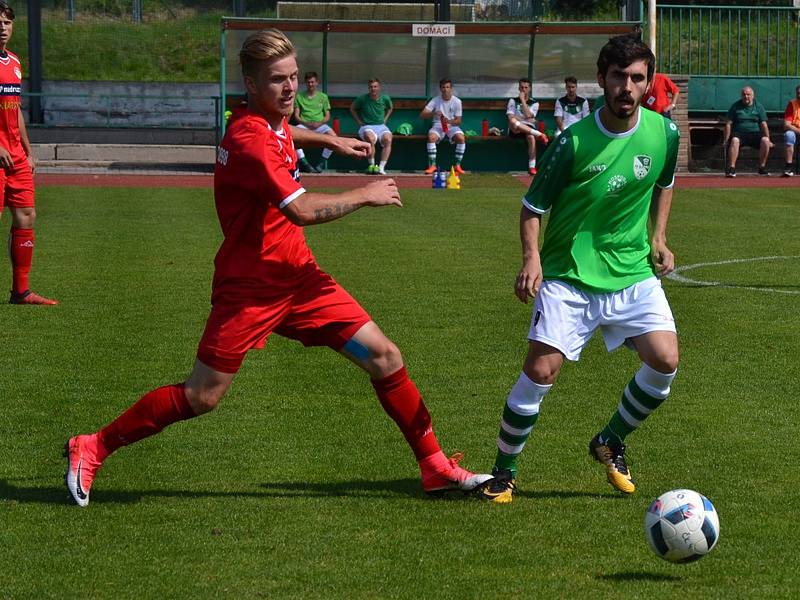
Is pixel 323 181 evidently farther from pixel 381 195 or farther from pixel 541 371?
pixel 381 195

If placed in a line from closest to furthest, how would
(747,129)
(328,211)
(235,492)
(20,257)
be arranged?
(328,211)
(235,492)
(20,257)
(747,129)

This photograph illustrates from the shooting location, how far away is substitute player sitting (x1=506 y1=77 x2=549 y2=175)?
26.3 m

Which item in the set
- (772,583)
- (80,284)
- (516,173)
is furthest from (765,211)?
(772,583)

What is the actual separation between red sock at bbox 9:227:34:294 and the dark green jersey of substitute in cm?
645

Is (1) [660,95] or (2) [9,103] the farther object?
(1) [660,95]

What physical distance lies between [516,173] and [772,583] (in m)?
22.5

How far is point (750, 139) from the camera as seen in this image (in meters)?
26.4

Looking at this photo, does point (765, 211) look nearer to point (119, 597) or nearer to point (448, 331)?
point (448, 331)

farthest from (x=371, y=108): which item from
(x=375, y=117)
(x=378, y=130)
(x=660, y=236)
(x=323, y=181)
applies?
(x=660, y=236)

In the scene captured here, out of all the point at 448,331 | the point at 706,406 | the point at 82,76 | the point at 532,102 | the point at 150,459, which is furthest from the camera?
the point at 82,76

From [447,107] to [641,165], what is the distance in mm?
20695

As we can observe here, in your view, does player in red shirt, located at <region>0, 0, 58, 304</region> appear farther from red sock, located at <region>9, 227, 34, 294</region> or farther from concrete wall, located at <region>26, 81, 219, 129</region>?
concrete wall, located at <region>26, 81, 219, 129</region>

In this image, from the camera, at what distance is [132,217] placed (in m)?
17.9

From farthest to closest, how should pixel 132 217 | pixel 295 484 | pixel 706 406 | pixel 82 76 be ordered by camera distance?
pixel 82 76
pixel 132 217
pixel 706 406
pixel 295 484
